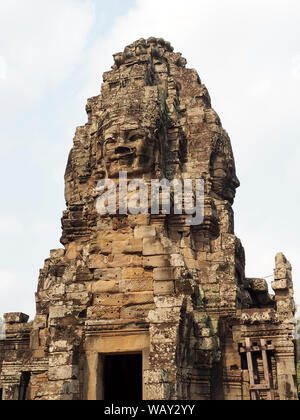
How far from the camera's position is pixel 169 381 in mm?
9320

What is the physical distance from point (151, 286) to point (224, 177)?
208 inches

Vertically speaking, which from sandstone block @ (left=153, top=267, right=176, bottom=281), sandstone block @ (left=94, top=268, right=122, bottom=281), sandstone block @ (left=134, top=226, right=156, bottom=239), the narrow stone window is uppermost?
sandstone block @ (left=134, top=226, right=156, bottom=239)

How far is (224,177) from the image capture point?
14.8m

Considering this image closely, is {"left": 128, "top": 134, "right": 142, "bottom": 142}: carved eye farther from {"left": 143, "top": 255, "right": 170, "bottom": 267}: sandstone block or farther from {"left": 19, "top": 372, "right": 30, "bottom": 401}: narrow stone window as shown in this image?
{"left": 19, "top": 372, "right": 30, "bottom": 401}: narrow stone window

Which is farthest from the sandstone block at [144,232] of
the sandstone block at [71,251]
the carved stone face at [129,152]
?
the sandstone block at [71,251]

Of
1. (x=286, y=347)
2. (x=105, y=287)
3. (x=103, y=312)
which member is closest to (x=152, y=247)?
(x=105, y=287)

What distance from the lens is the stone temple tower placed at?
1007cm

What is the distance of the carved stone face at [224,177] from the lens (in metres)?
14.7

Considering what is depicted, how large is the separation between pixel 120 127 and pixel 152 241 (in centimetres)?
335

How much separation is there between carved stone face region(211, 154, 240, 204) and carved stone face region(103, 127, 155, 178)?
2543 millimetres

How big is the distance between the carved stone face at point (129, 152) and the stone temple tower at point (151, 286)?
29 millimetres

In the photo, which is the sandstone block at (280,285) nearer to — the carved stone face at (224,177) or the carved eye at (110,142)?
the carved stone face at (224,177)

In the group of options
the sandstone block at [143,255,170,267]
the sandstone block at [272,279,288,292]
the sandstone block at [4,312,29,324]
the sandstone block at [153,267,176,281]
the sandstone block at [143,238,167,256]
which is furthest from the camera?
the sandstone block at [4,312,29,324]

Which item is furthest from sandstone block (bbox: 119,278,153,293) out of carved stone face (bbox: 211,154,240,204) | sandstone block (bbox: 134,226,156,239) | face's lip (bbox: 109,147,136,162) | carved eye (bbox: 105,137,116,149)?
carved stone face (bbox: 211,154,240,204)
